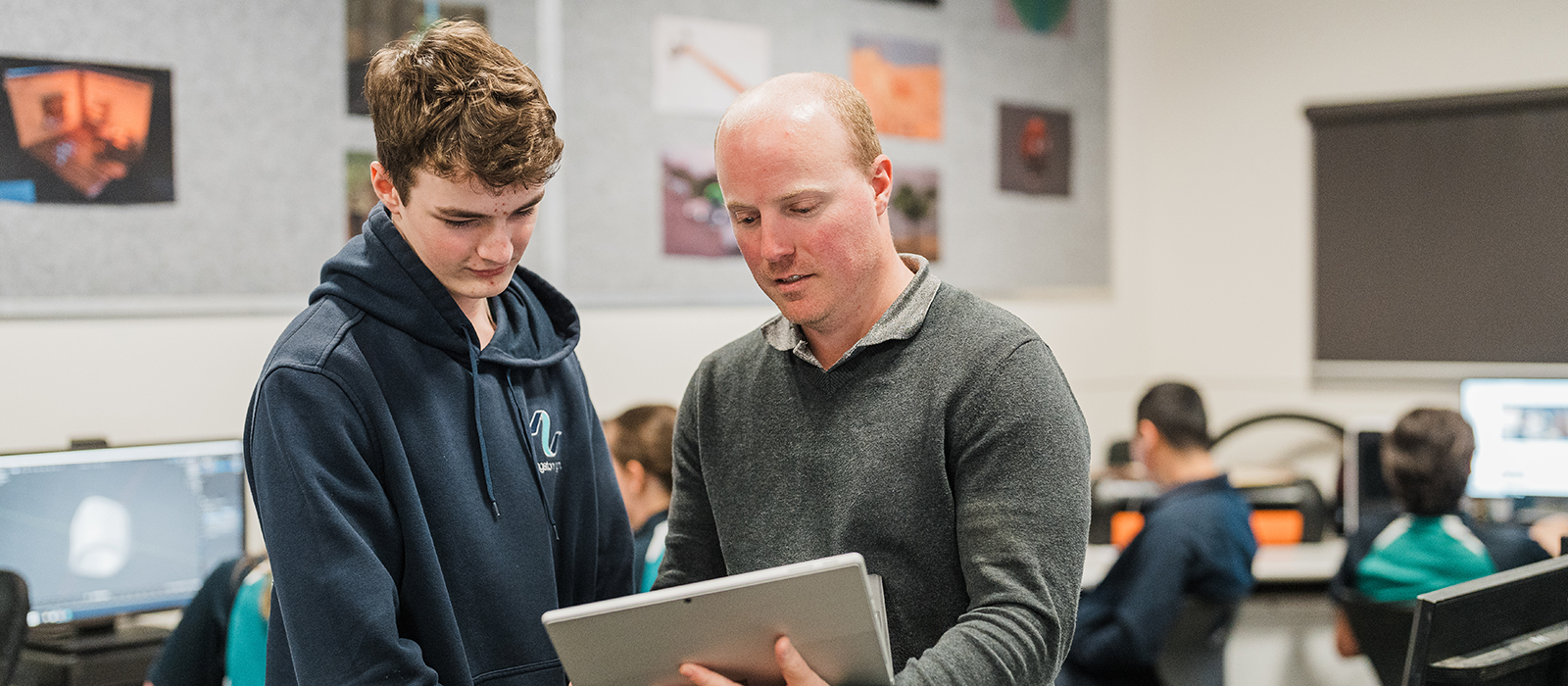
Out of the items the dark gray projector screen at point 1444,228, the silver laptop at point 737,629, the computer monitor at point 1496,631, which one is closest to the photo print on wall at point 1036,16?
the dark gray projector screen at point 1444,228

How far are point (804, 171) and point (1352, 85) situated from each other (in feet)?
12.3

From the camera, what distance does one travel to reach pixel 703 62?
3369mm

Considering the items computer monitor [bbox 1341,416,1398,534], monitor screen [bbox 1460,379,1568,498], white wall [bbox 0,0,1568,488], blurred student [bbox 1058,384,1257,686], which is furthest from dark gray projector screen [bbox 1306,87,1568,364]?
blurred student [bbox 1058,384,1257,686]

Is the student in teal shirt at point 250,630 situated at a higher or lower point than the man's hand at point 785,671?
lower

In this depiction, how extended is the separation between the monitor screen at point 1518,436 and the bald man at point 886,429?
305 centimetres

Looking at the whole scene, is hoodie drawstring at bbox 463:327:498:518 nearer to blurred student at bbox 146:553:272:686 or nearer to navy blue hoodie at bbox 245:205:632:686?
navy blue hoodie at bbox 245:205:632:686

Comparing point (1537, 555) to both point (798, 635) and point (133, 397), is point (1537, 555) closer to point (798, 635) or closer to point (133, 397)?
point (798, 635)

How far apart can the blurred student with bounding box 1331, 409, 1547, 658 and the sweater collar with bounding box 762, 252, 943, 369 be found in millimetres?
2033

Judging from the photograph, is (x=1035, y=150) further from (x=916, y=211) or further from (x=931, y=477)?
(x=931, y=477)

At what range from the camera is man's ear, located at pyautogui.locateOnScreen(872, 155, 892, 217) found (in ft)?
3.74

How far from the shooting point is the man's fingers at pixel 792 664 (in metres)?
0.97

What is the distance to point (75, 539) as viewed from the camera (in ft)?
7.32

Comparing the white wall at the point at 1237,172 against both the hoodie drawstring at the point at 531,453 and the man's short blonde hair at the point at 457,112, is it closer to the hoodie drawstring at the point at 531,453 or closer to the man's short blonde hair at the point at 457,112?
the hoodie drawstring at the point at 531,453

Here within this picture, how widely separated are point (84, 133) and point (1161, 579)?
2385 millimetres
